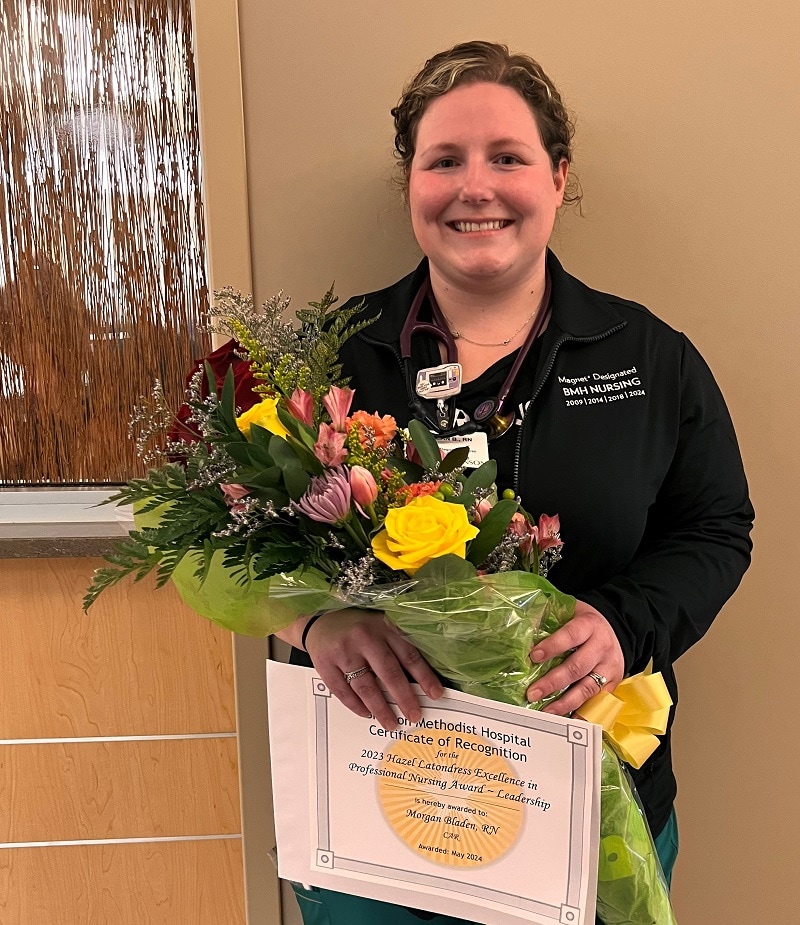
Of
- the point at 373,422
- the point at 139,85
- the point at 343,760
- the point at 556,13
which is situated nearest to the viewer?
the point at 373,422

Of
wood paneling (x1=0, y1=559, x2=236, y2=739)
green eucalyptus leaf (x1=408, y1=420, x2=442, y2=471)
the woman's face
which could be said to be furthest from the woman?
wood paneling (x1=0, y1=559, x2=236, y2=739)

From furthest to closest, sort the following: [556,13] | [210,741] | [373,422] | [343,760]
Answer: [210,741] < [556,13] < [343,760] < [373,422]

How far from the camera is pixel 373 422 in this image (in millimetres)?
895

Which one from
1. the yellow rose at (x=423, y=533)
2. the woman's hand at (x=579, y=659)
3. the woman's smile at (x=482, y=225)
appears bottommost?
the woman's hand at (x=579, y=659)

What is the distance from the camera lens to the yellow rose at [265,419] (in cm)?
86

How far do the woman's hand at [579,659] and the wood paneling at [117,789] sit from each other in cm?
100

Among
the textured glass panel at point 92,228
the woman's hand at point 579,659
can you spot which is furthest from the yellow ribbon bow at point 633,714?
the textured glass panel at point 92,228

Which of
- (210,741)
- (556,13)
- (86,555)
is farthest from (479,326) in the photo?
(210,741)

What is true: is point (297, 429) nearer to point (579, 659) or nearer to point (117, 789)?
point (579, 659)

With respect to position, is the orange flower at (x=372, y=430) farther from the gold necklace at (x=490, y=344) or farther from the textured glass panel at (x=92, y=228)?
the textured glass panel at (x=92, y=228)

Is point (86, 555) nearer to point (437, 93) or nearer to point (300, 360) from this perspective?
point (300, 360)

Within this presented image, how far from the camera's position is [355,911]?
49.8 inches

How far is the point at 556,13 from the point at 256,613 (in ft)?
3.83

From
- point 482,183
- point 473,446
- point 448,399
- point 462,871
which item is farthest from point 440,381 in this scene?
point 462,871
